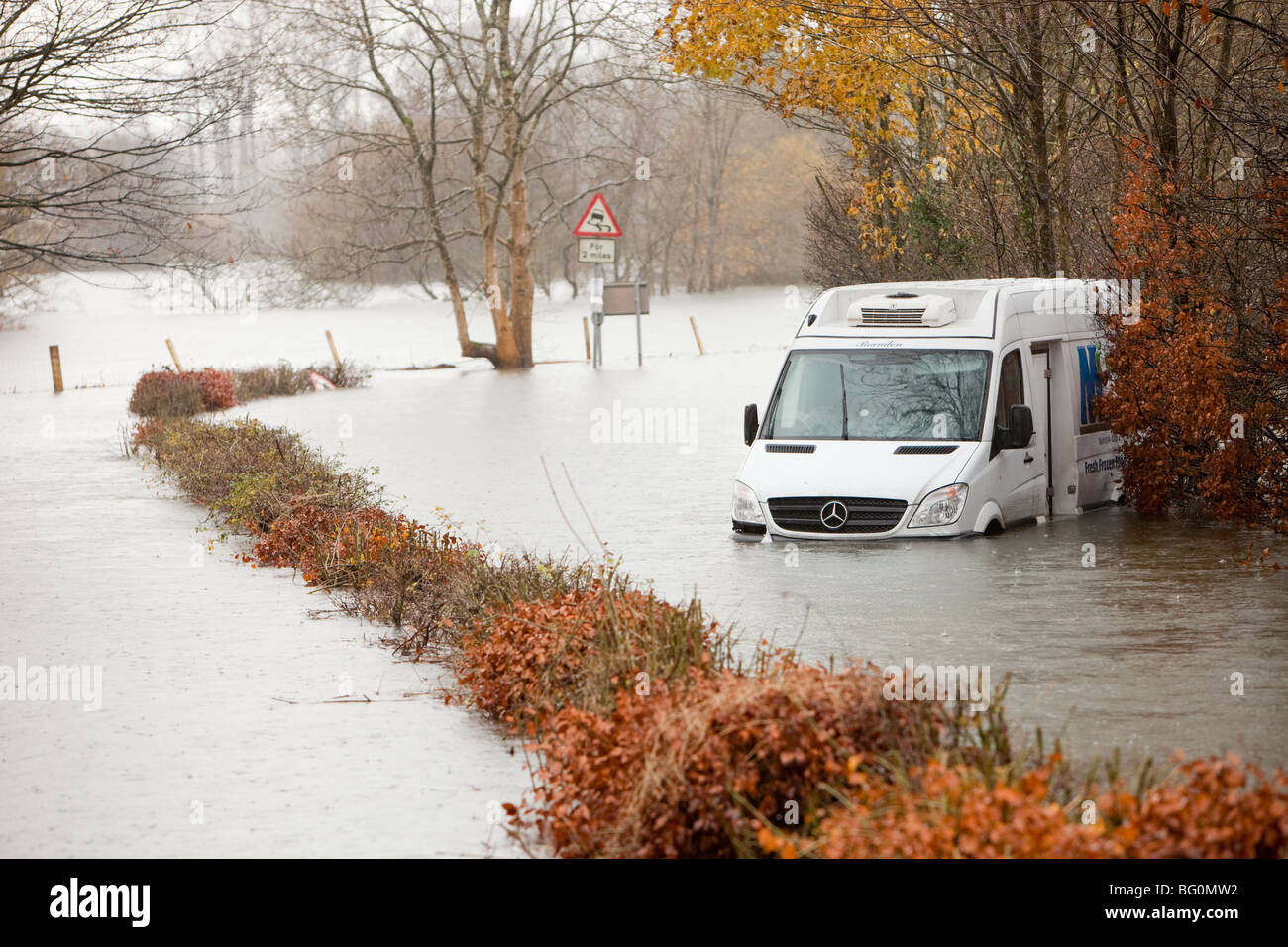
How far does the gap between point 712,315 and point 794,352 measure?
65377mm

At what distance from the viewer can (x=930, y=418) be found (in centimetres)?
1545

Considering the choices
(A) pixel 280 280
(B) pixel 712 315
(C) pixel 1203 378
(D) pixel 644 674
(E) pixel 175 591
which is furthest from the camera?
(B) pixel 712 315

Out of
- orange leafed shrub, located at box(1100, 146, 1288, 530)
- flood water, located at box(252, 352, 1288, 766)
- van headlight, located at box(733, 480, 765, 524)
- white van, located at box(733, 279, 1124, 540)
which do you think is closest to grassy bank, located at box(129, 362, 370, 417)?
flood water, located at box(252, 352, 1288, 766)

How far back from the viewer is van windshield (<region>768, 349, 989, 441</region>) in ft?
50.5

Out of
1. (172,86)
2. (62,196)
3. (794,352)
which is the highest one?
(172,86)

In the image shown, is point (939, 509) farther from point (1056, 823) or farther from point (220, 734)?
point (1056, 823)

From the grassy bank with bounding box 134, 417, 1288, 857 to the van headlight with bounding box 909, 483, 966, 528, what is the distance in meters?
4.36

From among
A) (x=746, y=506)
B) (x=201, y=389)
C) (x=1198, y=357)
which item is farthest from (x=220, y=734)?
(x=201, y=389)

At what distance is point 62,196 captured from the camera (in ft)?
59.2

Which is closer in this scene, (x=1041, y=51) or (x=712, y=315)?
(x=1041, y=51)

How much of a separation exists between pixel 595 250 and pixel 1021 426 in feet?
91.0

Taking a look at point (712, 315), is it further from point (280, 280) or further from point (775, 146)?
point (280, 280)

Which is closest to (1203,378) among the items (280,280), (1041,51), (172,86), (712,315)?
(1041,51)

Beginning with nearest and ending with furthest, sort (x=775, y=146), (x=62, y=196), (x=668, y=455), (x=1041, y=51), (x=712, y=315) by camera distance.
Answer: (x=62, y=196)
(x=1041, y=51)
(x=668, y=455)
(x=712, y=315)
(x=775, y=146)
